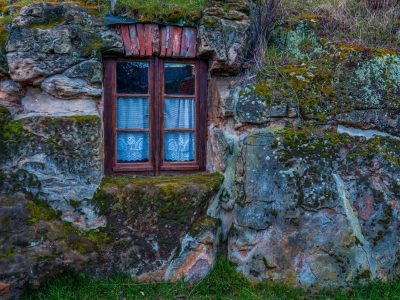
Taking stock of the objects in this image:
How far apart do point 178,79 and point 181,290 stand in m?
1.84

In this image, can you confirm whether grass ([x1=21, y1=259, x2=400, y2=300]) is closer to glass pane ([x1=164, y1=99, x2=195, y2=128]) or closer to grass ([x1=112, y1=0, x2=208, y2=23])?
glass pane ([x1=164, y1=99, x2=195, y2=128])

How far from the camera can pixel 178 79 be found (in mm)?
3299

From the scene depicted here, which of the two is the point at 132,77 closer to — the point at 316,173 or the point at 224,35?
the point at 224,35

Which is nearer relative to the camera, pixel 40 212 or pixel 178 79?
pixel 40 212

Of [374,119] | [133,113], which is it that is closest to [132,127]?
[133,113]

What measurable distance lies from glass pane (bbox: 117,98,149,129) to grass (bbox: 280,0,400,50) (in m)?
1.71

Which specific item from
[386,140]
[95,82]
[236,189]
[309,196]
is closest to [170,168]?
[236,189]

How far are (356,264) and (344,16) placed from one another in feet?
8.12

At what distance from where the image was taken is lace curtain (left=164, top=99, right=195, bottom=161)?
3320mm

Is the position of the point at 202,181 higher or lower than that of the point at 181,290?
higher

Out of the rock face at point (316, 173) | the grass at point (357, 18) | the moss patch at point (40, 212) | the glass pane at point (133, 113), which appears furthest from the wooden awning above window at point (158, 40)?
the moss patch at point (40, 212)

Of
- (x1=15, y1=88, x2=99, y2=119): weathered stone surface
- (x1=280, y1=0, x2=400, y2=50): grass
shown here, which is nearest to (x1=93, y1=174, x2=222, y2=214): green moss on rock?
(x1=15, y1=88, x2=99, y2=119): weathered stone surface

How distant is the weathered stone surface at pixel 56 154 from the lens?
9.02 feet

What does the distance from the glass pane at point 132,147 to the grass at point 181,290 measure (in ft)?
3.43
